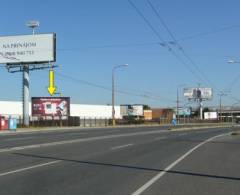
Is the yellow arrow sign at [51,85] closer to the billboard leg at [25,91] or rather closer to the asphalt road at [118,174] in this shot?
the billboard leg at [25,91]

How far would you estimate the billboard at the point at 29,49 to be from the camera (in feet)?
262

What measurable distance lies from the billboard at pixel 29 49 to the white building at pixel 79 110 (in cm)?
2599

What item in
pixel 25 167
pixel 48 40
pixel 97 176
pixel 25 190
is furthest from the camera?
pixel 48 40

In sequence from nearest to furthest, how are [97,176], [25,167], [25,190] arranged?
1. [25,190]
2. [97,176]
3. [25,167]

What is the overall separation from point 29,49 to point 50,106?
1562cm

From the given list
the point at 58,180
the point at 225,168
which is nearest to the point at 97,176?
the point at 58,180

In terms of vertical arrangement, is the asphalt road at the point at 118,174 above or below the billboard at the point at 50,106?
below

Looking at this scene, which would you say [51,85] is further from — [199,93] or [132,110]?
[199,93]

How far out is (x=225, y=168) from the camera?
1664cm

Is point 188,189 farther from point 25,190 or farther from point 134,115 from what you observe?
point 134,115

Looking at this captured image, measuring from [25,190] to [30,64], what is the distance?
234ft

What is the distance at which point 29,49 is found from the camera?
80.7 m

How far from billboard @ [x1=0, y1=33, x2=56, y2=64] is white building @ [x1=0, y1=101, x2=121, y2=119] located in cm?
2599

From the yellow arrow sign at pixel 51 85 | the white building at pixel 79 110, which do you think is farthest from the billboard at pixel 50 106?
the white building at pixel 79 110
